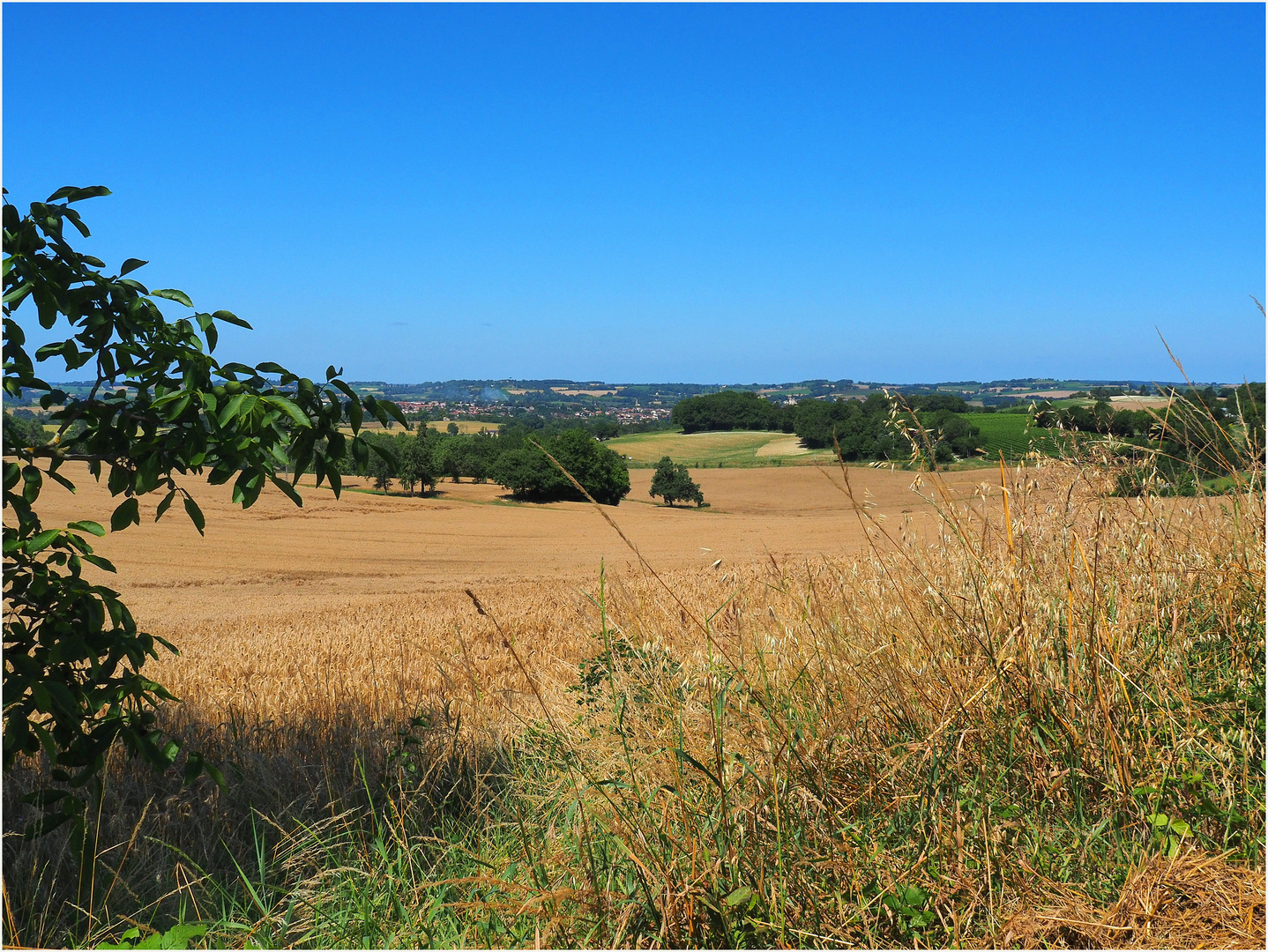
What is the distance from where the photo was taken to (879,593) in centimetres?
380

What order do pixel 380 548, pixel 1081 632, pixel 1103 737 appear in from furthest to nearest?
pixel 380 548, pixel 1081 632, pixel 1103 737

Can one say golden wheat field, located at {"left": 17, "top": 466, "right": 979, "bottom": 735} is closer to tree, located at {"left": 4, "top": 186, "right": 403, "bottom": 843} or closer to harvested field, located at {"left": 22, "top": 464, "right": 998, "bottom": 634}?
harvested field, located at {"left": 22, "top": 464, "right": 998, "bottom": 634}

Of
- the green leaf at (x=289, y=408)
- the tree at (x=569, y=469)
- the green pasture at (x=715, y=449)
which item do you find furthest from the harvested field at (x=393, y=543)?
the green pasture at (x=715, y=449)

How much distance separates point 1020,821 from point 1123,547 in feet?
5.39

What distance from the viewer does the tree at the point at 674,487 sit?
46219 mm

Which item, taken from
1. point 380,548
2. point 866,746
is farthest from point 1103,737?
point 380,548

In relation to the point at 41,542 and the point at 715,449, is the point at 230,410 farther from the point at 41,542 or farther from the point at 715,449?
the point at 715,449

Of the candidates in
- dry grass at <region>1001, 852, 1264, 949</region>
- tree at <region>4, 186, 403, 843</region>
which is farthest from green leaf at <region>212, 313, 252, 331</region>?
dry grass at <region>1001, 852, 1264, 949</region>

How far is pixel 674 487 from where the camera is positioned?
47031 millimetres

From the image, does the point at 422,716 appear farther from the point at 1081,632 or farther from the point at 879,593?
the point at 1081,632

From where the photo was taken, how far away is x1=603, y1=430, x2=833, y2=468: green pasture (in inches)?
2343

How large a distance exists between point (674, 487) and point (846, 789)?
44.6 m

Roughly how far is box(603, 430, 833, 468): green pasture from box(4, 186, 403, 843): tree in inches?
2054

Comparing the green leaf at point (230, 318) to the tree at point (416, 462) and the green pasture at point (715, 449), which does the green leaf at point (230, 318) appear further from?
the tree at point (416, 462)
